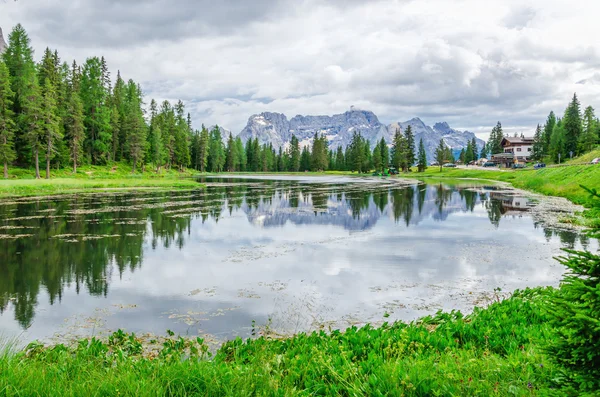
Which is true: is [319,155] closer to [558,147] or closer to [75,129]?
[558,147]

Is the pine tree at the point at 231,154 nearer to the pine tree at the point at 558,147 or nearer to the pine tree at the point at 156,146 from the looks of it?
the pine tree at the point at 156,146

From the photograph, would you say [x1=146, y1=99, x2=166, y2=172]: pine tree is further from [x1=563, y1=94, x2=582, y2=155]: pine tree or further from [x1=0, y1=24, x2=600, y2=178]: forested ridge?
[x1=563, y1=94, x2=582, y2=155]: pine tree

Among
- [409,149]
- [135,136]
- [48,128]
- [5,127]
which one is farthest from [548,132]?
[5,127]

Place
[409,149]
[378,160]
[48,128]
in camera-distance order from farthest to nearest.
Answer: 1. [378,160]
2. [409,149]
3. [48,128]

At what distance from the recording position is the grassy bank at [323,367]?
5164 millimetres

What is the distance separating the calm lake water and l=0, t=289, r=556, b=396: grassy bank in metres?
1.92

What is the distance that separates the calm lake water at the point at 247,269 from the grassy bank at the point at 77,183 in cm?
2265

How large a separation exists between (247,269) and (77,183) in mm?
53820

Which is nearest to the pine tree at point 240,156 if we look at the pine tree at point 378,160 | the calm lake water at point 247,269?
the pine tree at point 378,160

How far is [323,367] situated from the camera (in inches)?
245

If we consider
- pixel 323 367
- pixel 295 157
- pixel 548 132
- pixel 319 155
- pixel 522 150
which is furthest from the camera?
pixel 295 157

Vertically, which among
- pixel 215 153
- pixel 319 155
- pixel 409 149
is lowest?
pixel 215 153

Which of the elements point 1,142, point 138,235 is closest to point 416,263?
point 138,235

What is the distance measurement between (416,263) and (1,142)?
69562 millimetres
